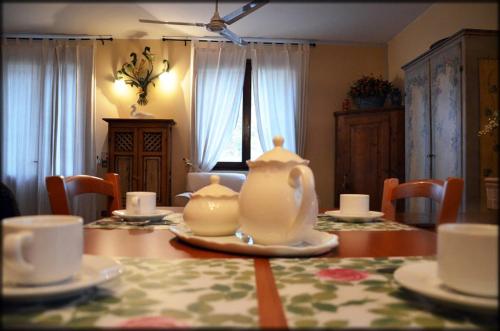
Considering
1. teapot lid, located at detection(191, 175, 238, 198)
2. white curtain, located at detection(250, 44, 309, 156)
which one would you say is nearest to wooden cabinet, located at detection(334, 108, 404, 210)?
white curtain, located at detection(250, 44, 309, 156)

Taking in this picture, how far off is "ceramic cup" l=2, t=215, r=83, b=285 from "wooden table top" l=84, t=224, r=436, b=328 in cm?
18

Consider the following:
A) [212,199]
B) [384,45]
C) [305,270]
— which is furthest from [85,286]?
[384,45]

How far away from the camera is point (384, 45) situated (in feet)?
12.6

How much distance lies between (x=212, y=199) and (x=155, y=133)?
2.85 m

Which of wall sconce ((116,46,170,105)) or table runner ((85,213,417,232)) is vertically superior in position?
wall sconce ((116,46,170,105))

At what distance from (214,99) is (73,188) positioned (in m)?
2.57

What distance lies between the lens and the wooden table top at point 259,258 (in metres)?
0.53

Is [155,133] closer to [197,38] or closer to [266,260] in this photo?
[197,38]

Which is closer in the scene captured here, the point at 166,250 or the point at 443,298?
the point at 443,298

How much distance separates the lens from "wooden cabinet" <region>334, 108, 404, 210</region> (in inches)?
124

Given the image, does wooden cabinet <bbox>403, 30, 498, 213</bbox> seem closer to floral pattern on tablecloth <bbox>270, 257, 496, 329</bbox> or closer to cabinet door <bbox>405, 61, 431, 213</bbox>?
cabinet door <bbox>405, 61, 431, 213</bbox>

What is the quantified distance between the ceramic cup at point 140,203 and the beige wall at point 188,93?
2.73 meters

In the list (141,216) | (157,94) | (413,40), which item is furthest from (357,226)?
(157,94)

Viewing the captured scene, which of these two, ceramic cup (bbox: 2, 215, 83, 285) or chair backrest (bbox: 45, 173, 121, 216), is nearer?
ceramic cup (bbox: 2, 215, 83, 285)
